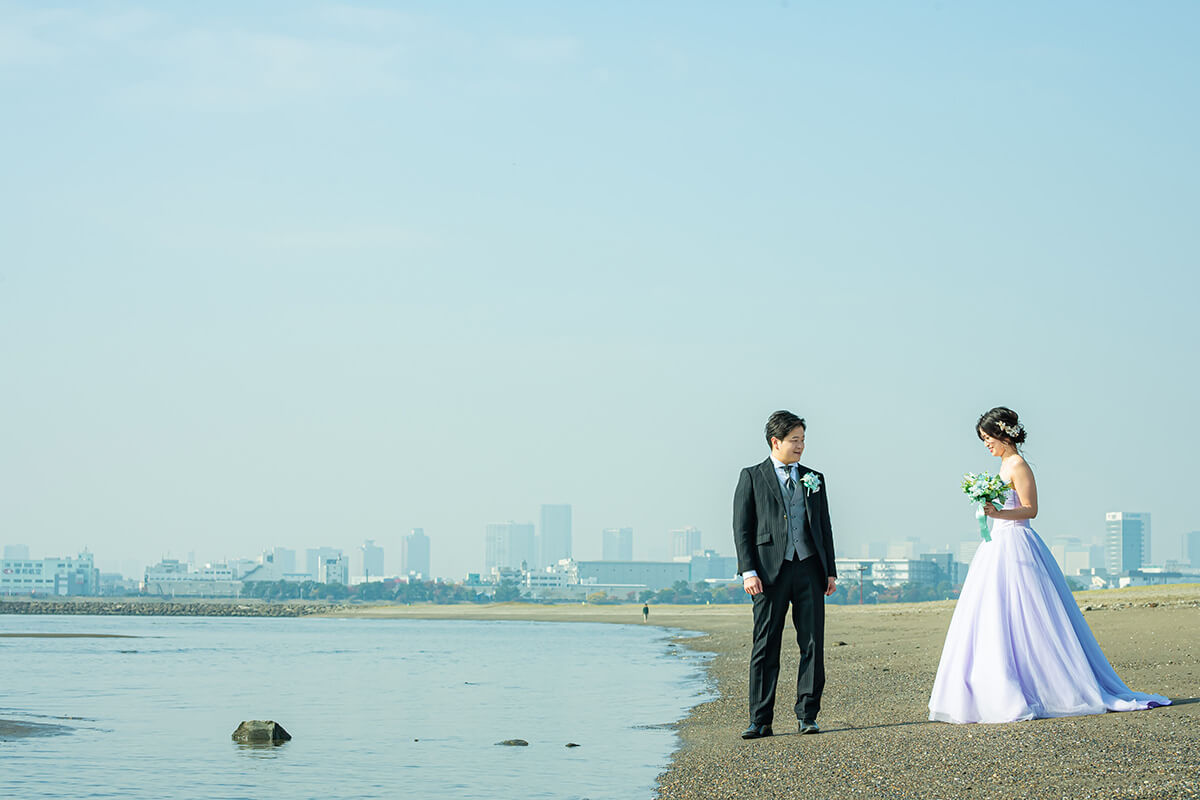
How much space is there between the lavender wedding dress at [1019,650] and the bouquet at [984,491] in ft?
0.36

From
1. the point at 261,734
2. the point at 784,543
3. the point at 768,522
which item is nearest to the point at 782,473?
the point at 768,522

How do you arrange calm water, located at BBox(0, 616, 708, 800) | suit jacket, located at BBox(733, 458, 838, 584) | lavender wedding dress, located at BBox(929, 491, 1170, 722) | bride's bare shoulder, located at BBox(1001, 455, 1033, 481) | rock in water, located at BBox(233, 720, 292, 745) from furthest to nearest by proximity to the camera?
1. rock in water, located at BBox(233, 720, 292, 745)
2. calm water, located at BBox(0, 616, 708, 800)
3. bride's bare shoulder, located at BBox(1001, 455, 1033, 481)
4. suit jacket, located at BBox(733, 458, 838, 584)
5. lavender wedding dress, located at BBox(929, 491, 1170, 722)

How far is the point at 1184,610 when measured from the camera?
24.0 m

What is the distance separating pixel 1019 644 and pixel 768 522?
2077 millimetres

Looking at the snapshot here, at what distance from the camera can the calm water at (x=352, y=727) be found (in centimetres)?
999

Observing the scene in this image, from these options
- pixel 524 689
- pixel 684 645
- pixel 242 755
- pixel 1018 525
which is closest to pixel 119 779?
pixel 242 755

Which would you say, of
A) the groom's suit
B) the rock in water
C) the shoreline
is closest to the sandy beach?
the shoreline

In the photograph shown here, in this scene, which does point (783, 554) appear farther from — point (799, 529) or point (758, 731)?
point (758, 731)

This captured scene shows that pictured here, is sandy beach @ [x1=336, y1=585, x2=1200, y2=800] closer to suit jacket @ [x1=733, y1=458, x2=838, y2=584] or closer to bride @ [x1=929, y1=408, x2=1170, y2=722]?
bride @ [x1=929, y1=408, x2=1170, y2=722]

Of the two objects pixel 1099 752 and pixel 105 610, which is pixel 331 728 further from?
pixel 105 610

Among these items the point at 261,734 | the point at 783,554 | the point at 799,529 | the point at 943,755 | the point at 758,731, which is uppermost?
the point at 799,529

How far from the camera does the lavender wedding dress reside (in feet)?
29.1

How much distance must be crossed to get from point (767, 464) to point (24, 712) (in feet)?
41.2

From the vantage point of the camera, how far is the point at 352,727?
14562 millimetres
